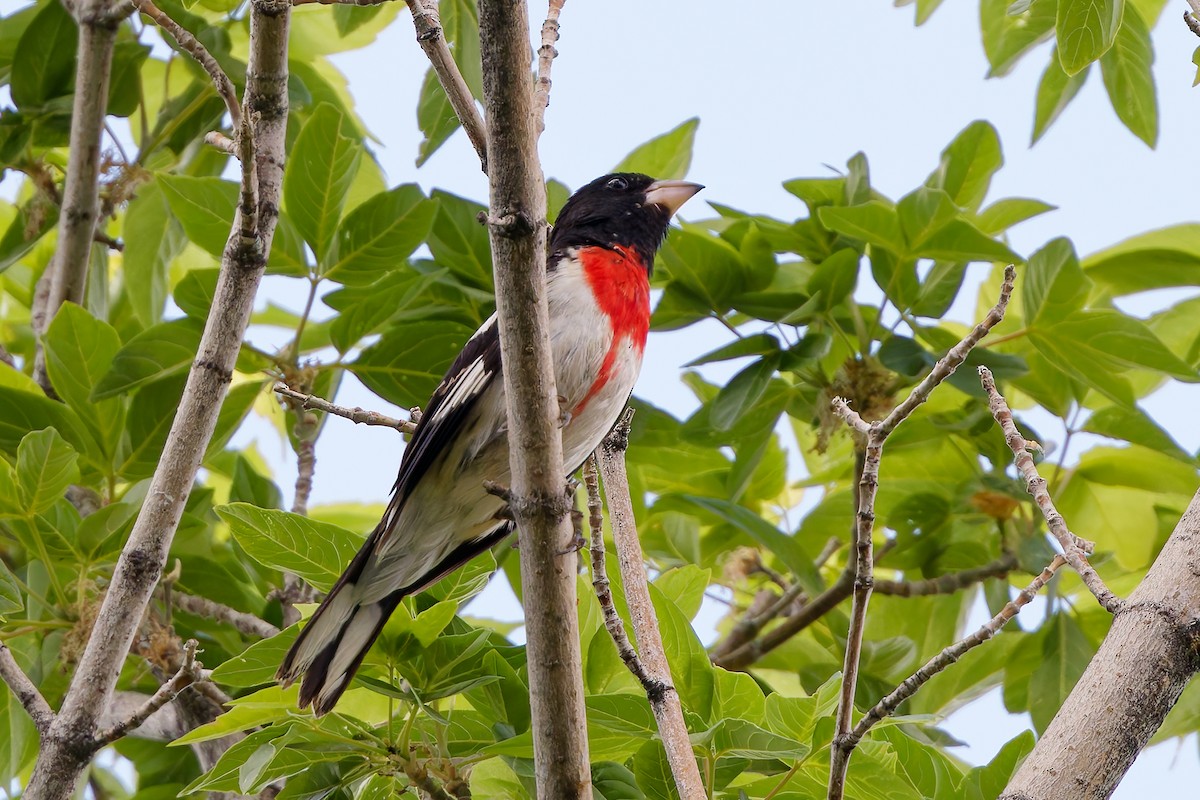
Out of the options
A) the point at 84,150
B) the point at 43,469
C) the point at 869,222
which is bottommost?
the point at 43,469

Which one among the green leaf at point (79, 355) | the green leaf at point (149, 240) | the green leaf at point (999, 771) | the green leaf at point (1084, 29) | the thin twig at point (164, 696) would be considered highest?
the green leaf at point (149, 240)

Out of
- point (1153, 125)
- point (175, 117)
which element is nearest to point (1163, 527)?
point (1153, 125)

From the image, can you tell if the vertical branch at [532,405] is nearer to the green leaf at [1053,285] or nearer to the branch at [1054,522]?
the branch at [1054,522]

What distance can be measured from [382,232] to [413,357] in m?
0.45

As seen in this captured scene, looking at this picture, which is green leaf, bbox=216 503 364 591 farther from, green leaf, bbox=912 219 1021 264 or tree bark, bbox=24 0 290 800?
green leaf, bbox=912 219 1021 264

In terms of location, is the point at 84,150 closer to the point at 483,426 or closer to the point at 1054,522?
the point at 483,426

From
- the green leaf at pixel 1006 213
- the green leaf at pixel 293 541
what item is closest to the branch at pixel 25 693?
the green leaf at pixel 293 541

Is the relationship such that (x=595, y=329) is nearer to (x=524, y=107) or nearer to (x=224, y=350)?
(x=224, y=350)

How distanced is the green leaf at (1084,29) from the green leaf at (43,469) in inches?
104

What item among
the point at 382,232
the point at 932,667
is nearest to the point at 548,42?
the point at 382,232

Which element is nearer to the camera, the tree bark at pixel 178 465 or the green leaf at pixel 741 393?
the tree bark at pixel 178 465

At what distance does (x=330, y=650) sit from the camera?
9.30 feet

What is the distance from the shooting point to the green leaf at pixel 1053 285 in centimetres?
405

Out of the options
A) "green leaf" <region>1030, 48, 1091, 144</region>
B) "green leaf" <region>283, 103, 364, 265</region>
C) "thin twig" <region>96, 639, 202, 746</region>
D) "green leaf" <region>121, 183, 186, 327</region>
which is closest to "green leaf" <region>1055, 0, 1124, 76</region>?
"green leaf" <region>1030, 48, 1091, 144</region>
